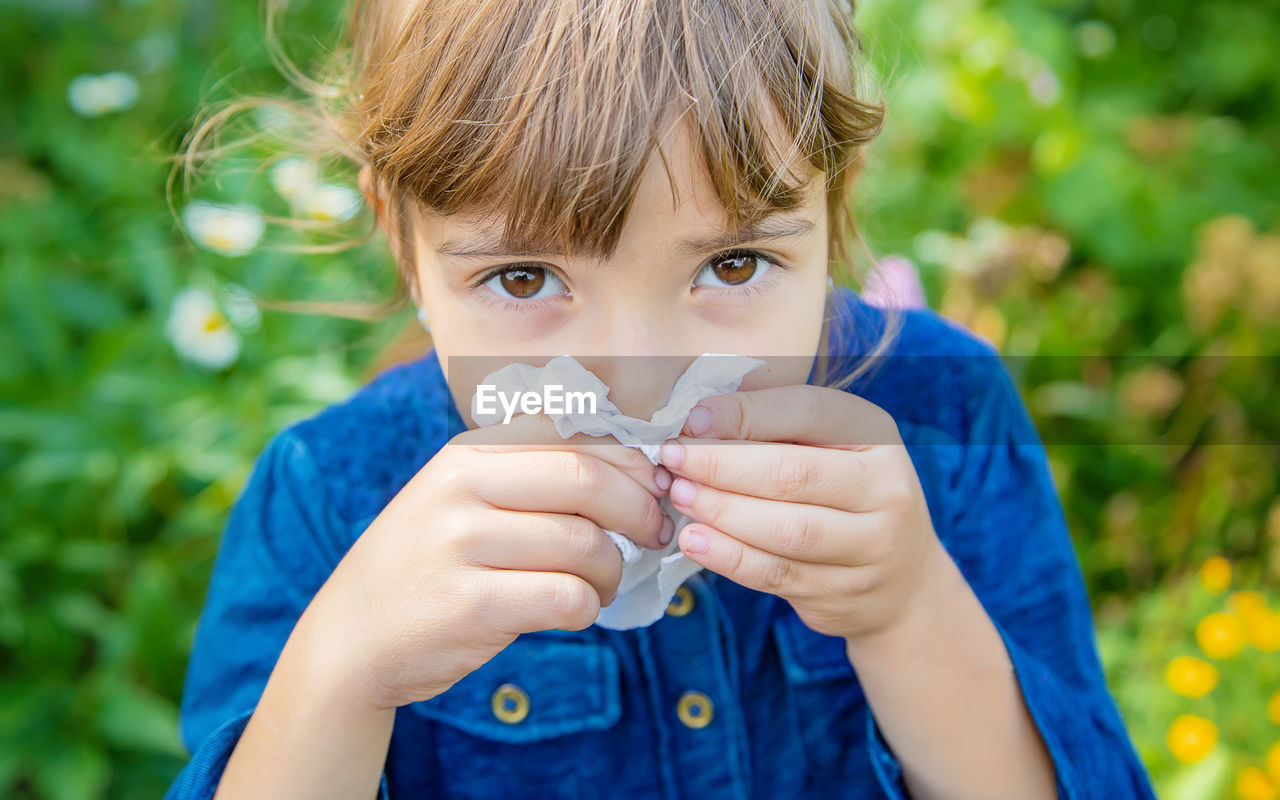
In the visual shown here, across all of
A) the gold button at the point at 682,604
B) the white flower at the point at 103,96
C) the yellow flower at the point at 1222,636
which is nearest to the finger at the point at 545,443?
the gold button at the point at 682,604

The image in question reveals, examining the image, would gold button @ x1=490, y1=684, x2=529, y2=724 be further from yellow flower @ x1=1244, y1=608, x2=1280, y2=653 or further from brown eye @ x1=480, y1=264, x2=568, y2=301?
yellow flower @ x1=1244, y1=608, x2=1280, y2=653

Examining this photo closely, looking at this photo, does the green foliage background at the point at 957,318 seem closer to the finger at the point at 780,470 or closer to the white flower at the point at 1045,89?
the white flower at the point at 1045,89

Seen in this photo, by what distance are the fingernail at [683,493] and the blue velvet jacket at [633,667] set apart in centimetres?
25

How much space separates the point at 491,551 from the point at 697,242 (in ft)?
0.91

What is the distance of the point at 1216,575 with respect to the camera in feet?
5.78

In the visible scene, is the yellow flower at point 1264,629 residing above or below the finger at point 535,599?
above

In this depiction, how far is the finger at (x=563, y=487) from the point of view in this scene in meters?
0.72

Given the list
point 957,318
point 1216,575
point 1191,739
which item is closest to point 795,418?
point 1191,739

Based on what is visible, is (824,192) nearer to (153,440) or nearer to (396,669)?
(396,669)

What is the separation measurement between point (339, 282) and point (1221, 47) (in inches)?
80.3

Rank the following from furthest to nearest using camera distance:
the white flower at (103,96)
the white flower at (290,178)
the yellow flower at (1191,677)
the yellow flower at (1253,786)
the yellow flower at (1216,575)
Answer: the white flower at (103,96), the white flower at (290,178), the yellow flower at (1216,575), the yellow flower at (1191,677), the yellow flower at (1253,786)

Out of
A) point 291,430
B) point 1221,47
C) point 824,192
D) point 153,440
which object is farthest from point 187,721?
point 1221,47

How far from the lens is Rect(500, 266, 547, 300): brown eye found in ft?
2.51

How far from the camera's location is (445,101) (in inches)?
28.4
